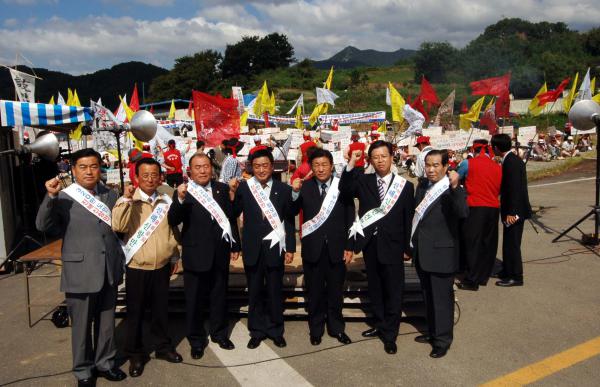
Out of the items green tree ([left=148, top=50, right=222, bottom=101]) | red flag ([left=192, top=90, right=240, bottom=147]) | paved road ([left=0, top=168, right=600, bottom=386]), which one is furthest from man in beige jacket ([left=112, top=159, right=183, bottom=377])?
green tree ([left=148, top=50, right=222, bottom=101])

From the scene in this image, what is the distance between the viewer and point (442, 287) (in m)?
4.29

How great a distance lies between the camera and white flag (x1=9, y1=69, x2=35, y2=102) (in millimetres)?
7953

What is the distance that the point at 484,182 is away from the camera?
20.3ft

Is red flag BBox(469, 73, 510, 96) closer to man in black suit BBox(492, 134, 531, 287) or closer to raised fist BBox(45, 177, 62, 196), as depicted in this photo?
man in black suit BBox(492, 134, 531, 287)

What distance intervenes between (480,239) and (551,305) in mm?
1160

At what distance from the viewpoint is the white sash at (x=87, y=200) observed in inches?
145

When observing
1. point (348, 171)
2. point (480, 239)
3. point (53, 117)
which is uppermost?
point (53, 117)

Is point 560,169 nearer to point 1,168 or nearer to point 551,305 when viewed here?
point 551,305

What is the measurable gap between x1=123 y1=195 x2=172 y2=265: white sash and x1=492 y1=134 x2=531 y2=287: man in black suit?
4.33m

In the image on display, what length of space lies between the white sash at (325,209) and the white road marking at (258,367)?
1.21 meters

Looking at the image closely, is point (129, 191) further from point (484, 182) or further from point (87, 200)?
point (484, 182)

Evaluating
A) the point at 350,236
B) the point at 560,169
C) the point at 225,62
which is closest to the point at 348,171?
the point at 350,236

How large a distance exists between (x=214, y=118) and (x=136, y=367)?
3980 millimetres

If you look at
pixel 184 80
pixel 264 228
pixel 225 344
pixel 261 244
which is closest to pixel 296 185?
pixel 264 228
